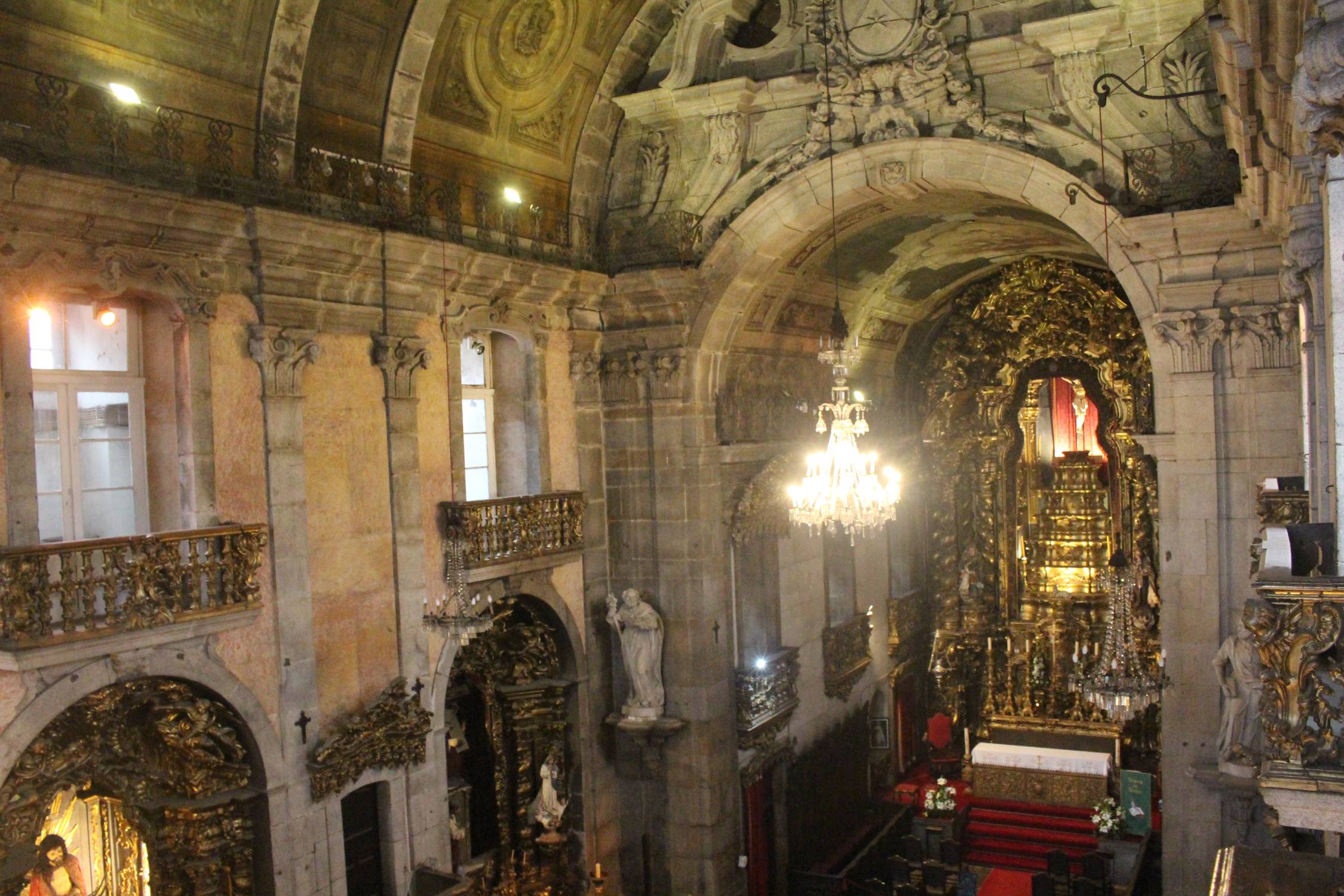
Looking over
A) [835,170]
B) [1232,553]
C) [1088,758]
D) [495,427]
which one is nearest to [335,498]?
[495,427]

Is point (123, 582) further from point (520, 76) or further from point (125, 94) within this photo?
point (520, 76)

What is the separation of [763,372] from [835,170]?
124 inches

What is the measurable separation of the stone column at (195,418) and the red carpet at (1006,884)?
10.8 m

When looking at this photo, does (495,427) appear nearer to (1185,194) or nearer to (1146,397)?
(1185,194)

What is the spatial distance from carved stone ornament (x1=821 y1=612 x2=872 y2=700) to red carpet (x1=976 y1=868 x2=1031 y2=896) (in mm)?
3047

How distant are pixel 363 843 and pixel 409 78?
697 centimetres

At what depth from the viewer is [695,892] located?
13.6 m

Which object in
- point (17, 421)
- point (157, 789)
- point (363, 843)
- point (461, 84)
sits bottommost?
point (363, 843)

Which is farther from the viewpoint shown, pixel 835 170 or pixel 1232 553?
pixel 835 170

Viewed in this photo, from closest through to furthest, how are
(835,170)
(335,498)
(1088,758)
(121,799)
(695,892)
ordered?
1. (121,799)
2. (335,498)
3. (835,170)
4. (695,892)
5. (1088,758)

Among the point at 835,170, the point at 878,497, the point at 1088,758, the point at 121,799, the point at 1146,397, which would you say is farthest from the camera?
the point at 1146,397

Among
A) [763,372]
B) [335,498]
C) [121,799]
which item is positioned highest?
[763,372]

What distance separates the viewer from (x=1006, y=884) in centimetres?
1557

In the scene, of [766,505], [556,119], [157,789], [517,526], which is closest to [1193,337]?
[766,505]
